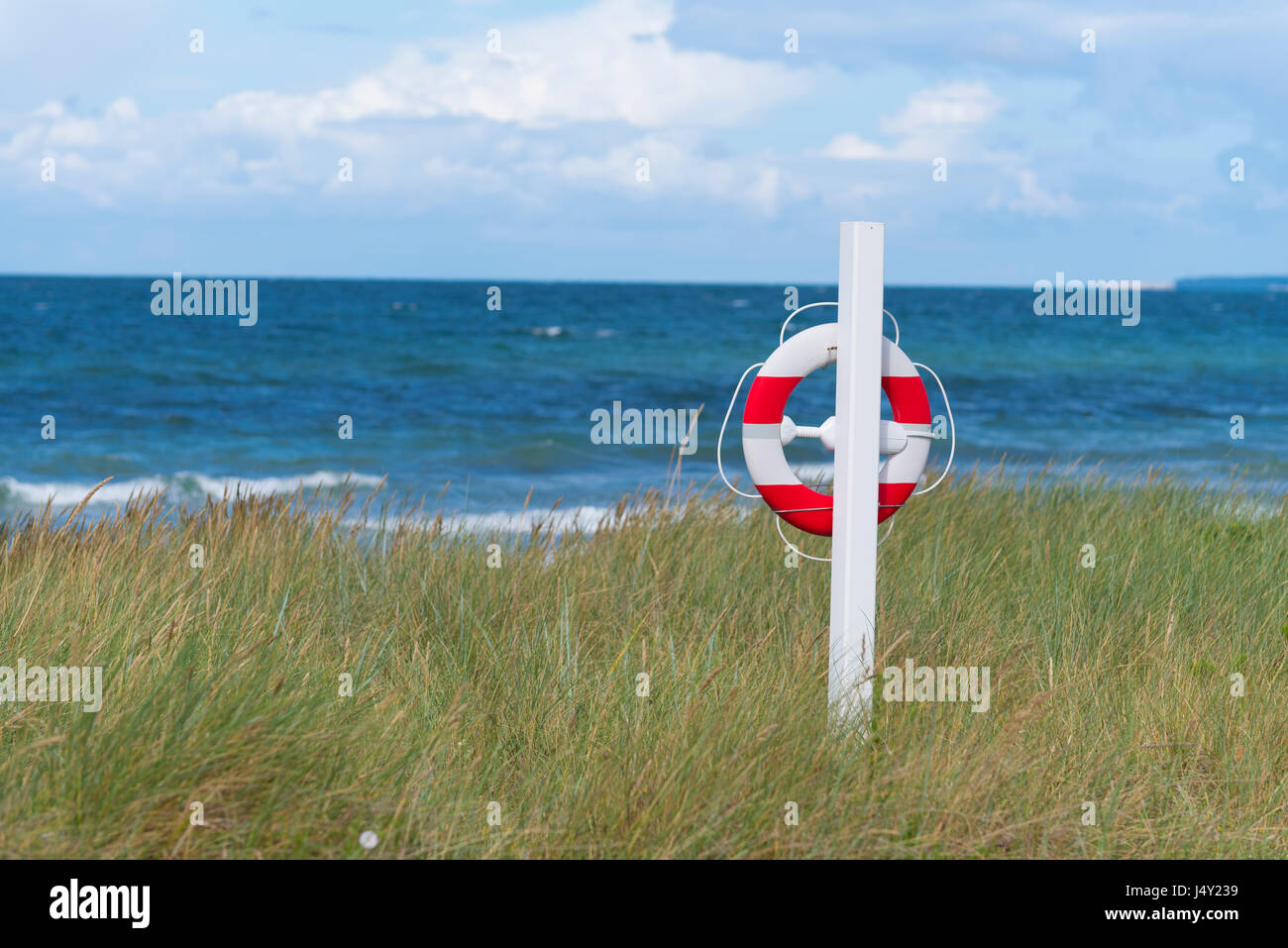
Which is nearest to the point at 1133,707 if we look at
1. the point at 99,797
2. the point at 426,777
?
the point at 426,777

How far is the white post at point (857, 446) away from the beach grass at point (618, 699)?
6.8 inches

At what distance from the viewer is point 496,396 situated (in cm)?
2056

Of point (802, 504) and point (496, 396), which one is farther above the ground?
point (496, 396)

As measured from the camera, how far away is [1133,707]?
334 cm

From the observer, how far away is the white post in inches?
124

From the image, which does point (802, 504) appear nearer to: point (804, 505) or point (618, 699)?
point (804, 505)

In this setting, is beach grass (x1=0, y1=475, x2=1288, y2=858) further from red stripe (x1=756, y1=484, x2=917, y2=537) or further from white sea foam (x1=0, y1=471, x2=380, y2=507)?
white sea foam (x1=0, y1=471, x2=380, y2=507)

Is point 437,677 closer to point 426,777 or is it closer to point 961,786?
point 426,777

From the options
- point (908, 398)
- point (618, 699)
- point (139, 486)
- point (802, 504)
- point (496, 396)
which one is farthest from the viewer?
point (496, 396)

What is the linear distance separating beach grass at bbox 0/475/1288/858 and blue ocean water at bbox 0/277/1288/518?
120 centimetres

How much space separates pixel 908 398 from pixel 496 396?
57.7ft

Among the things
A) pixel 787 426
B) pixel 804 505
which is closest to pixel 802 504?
pixel 804 505

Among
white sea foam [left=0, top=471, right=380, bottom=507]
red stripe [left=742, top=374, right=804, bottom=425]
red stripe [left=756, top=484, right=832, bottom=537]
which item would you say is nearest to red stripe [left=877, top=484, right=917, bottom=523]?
red stripe [left=756, top=484, right=832, bottom=537]

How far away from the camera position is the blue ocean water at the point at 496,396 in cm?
1288
